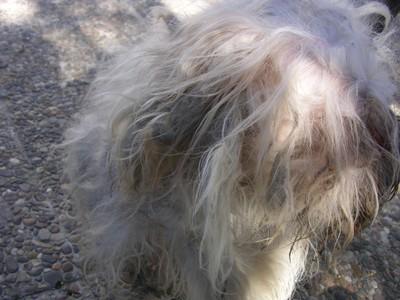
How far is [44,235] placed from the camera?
195 cm

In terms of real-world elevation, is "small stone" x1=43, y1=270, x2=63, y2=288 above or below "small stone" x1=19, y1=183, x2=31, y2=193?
below

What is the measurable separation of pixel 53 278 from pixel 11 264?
0.14 meters

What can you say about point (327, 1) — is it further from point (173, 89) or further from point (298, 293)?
point (298, 293)

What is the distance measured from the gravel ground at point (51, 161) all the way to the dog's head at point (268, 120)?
50 centimetres

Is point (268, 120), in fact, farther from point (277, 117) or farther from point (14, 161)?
point (14, 161)

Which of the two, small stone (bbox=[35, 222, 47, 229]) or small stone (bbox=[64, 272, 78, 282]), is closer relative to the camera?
small stone (bbox=[64, 272, 78, 282])

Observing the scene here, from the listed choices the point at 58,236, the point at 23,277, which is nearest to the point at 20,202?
the point at 58,236

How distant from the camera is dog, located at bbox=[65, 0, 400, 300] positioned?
1.07 metres

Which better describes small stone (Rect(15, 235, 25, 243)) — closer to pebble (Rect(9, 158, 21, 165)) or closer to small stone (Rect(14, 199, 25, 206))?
small stone (Rect(14, 199, 25, 206))

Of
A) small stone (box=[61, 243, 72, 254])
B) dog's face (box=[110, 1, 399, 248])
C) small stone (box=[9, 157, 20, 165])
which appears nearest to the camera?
dog's face (box=[110, 1, 399, 248])

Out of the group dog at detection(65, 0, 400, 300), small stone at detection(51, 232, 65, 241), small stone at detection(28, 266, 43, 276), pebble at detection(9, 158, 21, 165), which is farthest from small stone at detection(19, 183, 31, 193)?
dog at detection(65, 0, 400, 300)

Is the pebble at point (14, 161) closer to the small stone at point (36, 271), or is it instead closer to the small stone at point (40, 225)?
the small stone at point (40, 225)

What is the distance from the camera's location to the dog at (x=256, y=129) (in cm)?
107

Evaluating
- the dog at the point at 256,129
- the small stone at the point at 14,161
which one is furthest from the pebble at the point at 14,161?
the dog at the point at 256,129
